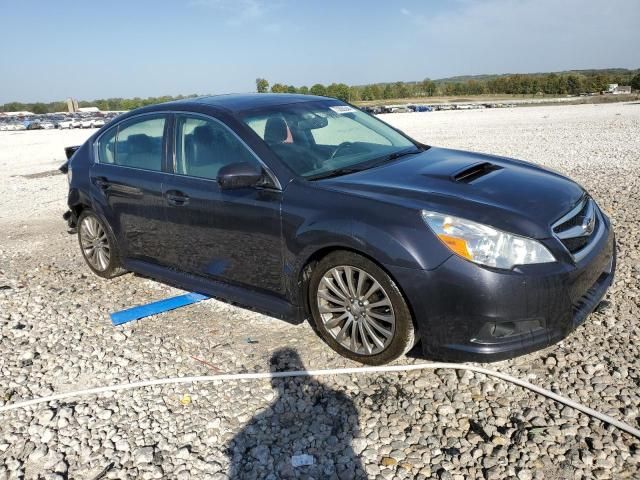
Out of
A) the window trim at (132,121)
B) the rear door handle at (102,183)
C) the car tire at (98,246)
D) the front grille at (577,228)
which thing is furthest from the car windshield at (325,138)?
the car tire at (98,246)

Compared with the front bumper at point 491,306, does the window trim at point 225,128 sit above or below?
above

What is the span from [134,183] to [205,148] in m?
0.88

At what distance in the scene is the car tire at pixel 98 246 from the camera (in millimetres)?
5293

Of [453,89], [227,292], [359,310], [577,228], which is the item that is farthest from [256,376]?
[453,89]

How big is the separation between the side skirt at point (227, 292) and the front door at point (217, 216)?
0.20ft

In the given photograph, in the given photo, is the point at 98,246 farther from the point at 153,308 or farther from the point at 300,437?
the point at 300,437

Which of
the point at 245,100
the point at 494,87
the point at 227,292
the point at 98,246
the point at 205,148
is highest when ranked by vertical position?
the point at 494,87

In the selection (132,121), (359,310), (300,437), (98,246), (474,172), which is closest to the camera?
(300,437)

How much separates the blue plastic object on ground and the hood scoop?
257 cm

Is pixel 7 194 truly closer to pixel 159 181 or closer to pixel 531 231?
pixel 159 181

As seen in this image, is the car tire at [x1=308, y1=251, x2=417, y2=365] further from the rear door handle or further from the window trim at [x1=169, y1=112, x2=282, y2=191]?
the rear door handle

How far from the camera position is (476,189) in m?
3.42

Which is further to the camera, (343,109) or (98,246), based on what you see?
(98,246)

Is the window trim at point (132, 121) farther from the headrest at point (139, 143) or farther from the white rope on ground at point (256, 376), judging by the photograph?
the white rope on ground at point (256, 376)
